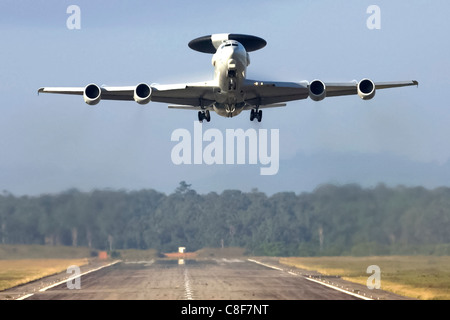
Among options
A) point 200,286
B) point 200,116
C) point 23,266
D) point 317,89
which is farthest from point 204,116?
point 23,266

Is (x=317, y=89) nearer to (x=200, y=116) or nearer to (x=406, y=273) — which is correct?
(x=200, y=116)

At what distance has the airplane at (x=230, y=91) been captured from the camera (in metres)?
48.9

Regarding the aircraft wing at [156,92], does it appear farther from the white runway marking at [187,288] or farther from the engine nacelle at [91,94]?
the white runway marking at [187,288]

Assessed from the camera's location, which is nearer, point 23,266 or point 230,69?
point 230,69

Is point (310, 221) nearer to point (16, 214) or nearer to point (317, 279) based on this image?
point (317, 279)

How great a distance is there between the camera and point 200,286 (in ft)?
188

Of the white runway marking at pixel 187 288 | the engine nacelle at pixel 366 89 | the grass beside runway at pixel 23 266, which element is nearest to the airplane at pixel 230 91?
the engine nacelle at pixel 366 89

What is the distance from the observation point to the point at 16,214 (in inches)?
2613

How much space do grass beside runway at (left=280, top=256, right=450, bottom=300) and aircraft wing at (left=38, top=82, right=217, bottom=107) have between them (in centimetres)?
1997

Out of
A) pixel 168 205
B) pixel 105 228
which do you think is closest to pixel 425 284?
pixel 105 228

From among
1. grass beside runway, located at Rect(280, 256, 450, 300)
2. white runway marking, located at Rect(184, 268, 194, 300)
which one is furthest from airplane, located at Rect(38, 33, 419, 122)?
grass beside runway, located at Rect(280, 256, 450, 300)

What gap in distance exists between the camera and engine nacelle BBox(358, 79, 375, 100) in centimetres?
5053

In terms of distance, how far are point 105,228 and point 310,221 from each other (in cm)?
2044

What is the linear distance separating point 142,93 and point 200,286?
16.6 meters
